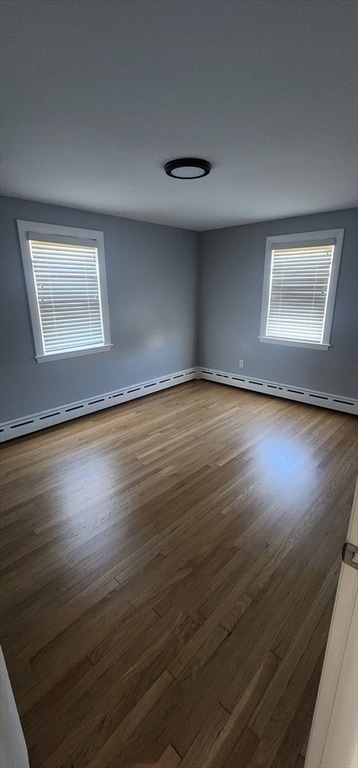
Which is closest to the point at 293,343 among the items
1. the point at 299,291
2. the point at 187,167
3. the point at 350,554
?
the point at 299,291

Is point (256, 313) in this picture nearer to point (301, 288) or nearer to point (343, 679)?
point (301, 288)

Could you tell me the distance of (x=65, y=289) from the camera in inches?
140

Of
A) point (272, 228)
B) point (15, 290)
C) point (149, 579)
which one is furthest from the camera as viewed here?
point (272, 228)

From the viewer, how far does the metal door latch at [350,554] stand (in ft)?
2.23

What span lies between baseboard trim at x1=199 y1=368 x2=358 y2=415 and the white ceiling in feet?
7.95

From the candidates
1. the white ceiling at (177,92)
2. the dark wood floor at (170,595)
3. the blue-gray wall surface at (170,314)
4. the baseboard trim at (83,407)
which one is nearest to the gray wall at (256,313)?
the blue-gray wall surface at (170,314)

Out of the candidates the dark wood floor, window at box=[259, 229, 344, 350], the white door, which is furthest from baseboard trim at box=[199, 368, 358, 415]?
the white door

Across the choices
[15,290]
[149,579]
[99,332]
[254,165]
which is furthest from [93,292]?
[149,579]

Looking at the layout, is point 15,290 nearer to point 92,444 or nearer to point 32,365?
point 32,365

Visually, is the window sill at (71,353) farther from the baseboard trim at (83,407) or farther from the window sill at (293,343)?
the window sill at (293,343)

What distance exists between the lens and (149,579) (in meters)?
1.76

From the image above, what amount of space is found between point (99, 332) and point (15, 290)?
110 cm

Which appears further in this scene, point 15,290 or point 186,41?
point 15,290

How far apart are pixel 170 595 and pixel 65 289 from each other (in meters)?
3.12
